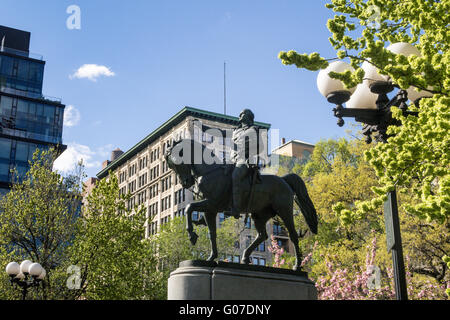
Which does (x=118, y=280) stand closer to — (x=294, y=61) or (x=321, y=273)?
(x=321, y=273)

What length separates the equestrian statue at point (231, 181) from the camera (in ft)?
39.9

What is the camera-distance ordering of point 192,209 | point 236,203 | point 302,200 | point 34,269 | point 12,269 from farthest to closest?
point 12,269, point 34,269, point 302,200, point 236,203, point 192,209

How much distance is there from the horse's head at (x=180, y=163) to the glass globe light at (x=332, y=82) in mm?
3181

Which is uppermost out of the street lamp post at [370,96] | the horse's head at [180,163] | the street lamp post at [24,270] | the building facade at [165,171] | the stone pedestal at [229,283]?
the building facade at [165,171]

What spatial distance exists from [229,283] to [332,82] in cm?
439

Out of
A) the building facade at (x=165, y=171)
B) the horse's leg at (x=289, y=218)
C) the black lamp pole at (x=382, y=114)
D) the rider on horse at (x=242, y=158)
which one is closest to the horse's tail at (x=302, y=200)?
the horse's leg at (x=289, y=218)

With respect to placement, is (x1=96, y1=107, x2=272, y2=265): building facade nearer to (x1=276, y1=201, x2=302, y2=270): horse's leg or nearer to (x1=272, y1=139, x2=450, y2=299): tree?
(x1=272, y1=139, x2=450, y2=299): tree

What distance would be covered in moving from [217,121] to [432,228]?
5472 centimetres

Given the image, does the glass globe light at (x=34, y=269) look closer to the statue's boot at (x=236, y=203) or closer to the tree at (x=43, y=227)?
the tree at (x=43, y=227)

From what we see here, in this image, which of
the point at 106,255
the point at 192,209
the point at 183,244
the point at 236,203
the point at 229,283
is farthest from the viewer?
the point at 183,244

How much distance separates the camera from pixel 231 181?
12375 mm

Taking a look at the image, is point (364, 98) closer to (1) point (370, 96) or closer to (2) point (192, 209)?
(1) point (370, 96)

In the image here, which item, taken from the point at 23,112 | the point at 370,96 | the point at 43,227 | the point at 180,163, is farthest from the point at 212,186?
the point at 23,112
